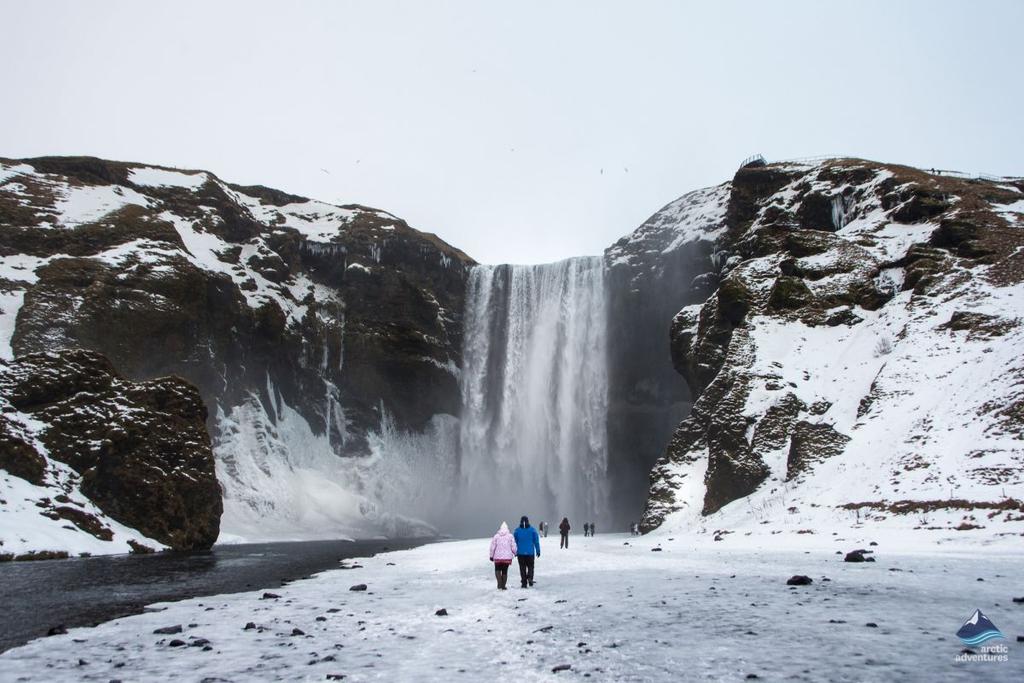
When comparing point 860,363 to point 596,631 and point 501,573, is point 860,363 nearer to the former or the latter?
point 501,573

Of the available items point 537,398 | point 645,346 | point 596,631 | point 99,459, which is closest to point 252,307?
point 537,398

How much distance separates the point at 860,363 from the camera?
4088cm

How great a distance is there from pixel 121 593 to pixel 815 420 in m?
36.1

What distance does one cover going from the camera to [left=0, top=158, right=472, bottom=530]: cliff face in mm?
57969

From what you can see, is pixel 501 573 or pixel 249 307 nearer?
pixel 501 573

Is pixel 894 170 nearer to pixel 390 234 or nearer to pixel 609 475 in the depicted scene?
pixel 609 475

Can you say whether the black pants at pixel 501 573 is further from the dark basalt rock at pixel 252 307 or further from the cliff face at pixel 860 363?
the dark basalt rock at pixel 252 307

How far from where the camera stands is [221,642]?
9.75 meters

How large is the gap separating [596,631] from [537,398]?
2572 inches

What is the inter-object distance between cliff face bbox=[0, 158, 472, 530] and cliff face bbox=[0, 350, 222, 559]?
18286mm

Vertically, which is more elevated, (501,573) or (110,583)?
(501,573)

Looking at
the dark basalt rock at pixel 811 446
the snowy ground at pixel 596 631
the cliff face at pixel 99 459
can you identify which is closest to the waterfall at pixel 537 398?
the dark basalt rock at pixel 811 446

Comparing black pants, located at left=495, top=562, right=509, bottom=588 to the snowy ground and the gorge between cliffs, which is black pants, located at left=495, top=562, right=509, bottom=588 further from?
the gorge between cliffs

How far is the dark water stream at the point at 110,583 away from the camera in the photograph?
12.7 metres
